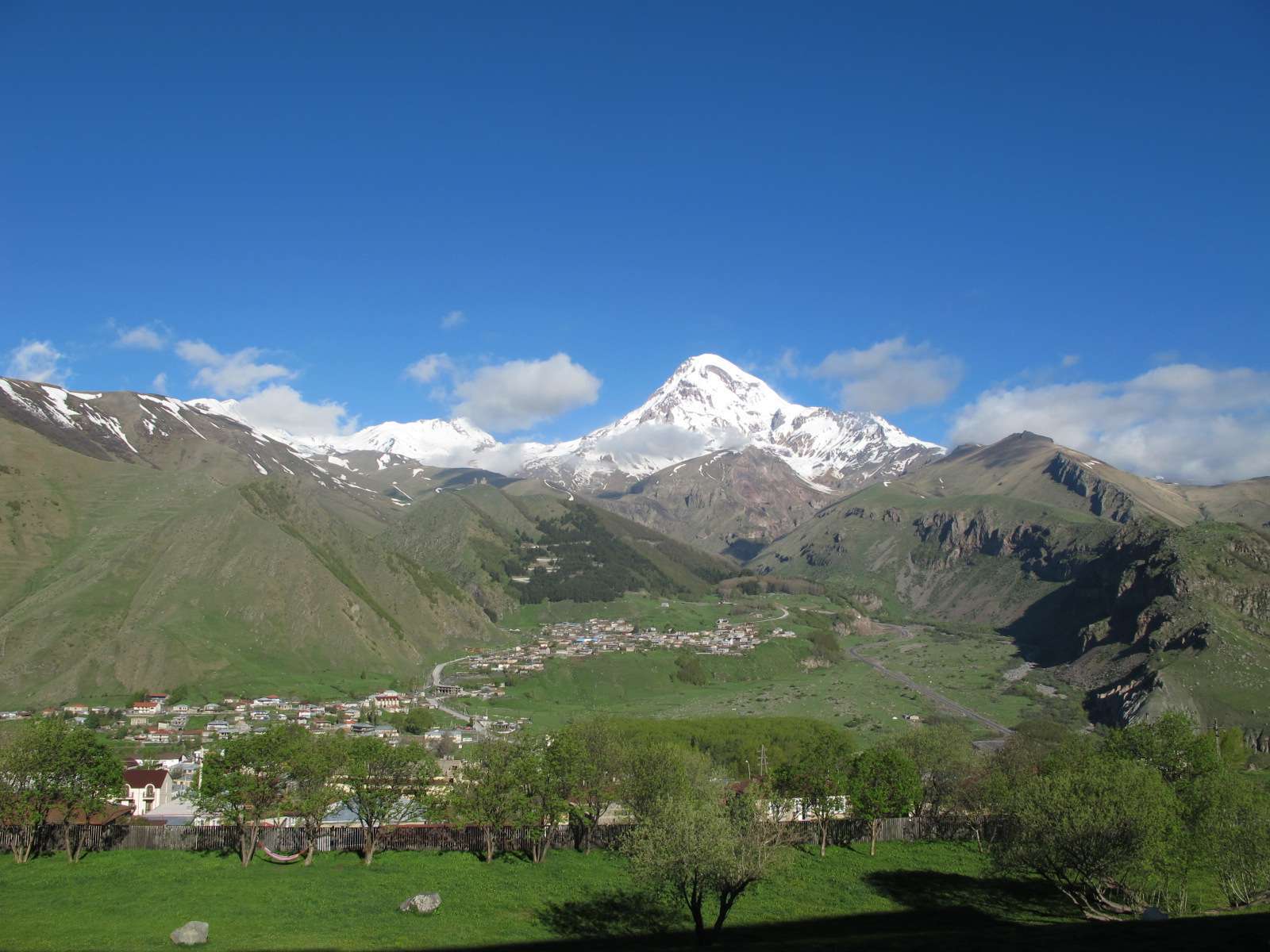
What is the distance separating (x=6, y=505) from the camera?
600 ft

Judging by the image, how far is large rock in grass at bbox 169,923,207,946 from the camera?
37.7 meters

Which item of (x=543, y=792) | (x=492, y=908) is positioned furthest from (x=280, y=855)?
(x=492, y=908)

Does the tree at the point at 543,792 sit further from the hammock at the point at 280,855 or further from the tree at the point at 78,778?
the tree at the point at 78,778

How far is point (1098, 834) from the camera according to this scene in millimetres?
42125

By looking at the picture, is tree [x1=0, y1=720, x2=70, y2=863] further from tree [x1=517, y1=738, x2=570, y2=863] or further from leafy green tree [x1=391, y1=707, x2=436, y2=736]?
leafy green tree [x1=391, y1=707, x2=436, y2=736]

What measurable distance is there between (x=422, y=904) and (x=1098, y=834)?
114 feet

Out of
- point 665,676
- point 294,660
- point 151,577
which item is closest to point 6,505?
point 151,577

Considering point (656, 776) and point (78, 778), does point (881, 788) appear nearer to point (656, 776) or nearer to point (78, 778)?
point (656, 776)

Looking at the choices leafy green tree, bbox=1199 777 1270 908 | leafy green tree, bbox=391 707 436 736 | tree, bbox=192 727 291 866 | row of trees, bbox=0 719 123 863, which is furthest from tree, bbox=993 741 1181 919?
leafy green tree, bbox=391 707 436 736

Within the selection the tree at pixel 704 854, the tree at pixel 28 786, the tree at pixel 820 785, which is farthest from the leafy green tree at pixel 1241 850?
the tree at pixel 28 786

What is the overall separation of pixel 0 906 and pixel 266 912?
13446 mm

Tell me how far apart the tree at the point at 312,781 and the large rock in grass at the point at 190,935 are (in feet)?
59.0

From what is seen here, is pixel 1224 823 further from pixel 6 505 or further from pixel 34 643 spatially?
pixel 6 505

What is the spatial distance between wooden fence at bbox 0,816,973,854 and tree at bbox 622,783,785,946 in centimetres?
1989
